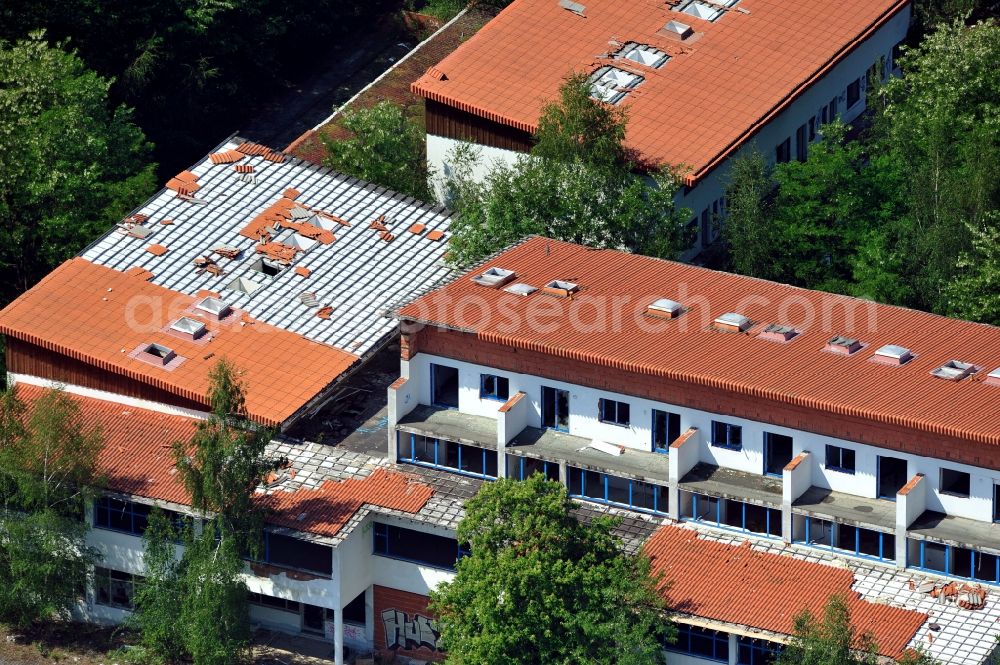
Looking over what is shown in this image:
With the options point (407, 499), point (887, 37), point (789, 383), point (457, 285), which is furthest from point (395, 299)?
point (887, 37)

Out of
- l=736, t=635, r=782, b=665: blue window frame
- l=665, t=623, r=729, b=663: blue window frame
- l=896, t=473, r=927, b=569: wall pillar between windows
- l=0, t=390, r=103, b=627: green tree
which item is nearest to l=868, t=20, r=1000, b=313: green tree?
l=896, t=473, r=927, b=569: wall pillar between windows

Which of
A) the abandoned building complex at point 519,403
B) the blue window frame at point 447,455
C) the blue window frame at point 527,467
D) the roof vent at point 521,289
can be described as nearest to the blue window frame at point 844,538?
the abandoned building complex at point 519,403

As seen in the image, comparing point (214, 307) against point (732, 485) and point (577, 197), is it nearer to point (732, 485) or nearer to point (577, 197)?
point (577, 197)

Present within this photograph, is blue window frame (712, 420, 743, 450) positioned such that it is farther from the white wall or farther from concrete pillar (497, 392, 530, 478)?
concrete pillar (497, 392, 530, 478)

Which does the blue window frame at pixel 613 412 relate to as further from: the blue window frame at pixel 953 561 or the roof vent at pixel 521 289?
the blue window frame at pixel 953 561

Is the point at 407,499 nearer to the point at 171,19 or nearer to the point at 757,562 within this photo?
the point at 757,562

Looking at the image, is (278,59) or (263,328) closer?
(263,328)
